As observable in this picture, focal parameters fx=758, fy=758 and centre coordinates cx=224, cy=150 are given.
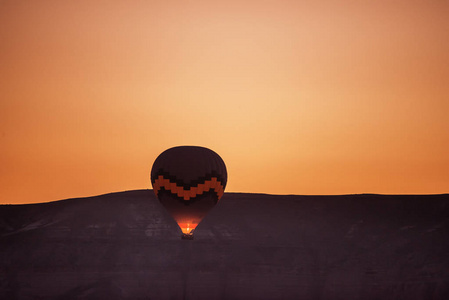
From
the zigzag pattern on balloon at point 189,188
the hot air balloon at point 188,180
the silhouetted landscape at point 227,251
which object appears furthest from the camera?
the silhouetted landscape at point 227,251

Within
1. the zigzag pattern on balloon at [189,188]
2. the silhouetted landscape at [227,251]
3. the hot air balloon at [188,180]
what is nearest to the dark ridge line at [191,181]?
the hot air balloon at [188,180]

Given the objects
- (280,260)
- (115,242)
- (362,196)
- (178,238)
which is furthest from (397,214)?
(115,242)

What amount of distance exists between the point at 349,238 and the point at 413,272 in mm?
7105

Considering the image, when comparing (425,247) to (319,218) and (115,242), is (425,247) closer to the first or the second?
(319,218)

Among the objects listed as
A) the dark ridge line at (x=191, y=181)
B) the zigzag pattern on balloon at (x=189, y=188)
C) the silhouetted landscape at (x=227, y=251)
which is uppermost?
the dark ridge line at (x=191, y=181)

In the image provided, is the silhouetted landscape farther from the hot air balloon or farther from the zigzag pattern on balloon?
the zigzag pattern on balloon

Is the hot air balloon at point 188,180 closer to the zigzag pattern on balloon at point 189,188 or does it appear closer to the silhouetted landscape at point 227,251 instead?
the zigzag pattern on balloon at point 189,188

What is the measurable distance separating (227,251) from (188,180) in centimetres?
4069

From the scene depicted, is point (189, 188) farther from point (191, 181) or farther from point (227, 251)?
point (227, 251)

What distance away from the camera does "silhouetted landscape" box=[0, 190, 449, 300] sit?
232ft

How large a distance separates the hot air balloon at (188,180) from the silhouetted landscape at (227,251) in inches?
1451

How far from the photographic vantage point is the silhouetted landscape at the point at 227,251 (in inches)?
2783

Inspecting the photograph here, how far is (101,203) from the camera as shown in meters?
76.4

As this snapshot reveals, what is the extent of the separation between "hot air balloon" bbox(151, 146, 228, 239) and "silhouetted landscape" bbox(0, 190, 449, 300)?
3686 centimetres
